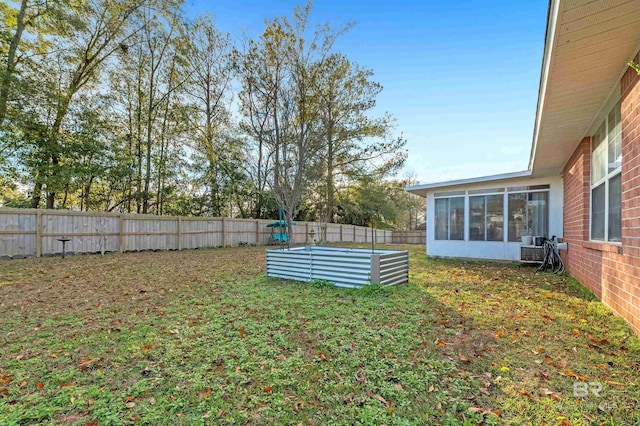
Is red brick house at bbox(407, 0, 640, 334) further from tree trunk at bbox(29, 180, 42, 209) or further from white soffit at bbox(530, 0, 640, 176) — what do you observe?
tree trunk at bbox(29, 180, 42, 209)

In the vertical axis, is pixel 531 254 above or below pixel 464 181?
below

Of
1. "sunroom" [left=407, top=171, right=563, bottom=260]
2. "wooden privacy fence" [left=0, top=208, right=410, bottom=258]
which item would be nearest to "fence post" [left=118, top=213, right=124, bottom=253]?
"wooden privacy fence" [left=0, top=208, right=410, bottom=258]

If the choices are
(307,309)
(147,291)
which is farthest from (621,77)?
(147,291)

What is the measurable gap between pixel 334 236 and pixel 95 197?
1350 cm

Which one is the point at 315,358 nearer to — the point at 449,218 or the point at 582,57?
the point at 582,57

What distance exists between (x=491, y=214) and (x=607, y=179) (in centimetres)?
522

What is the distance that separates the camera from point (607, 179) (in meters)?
4.18

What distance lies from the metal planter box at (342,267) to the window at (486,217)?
4934 mm

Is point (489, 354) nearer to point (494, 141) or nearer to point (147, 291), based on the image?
point (147, 291)

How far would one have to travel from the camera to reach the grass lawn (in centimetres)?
186

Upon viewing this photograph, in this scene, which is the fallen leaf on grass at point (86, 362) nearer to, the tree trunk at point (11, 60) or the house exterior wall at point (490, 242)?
the house exterior wall at point (490, 242)

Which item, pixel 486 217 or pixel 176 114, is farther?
pixel 176 114

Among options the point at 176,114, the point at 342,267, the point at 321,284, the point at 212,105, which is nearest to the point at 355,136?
the point at 212,105

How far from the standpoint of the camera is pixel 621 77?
3.24 meters
